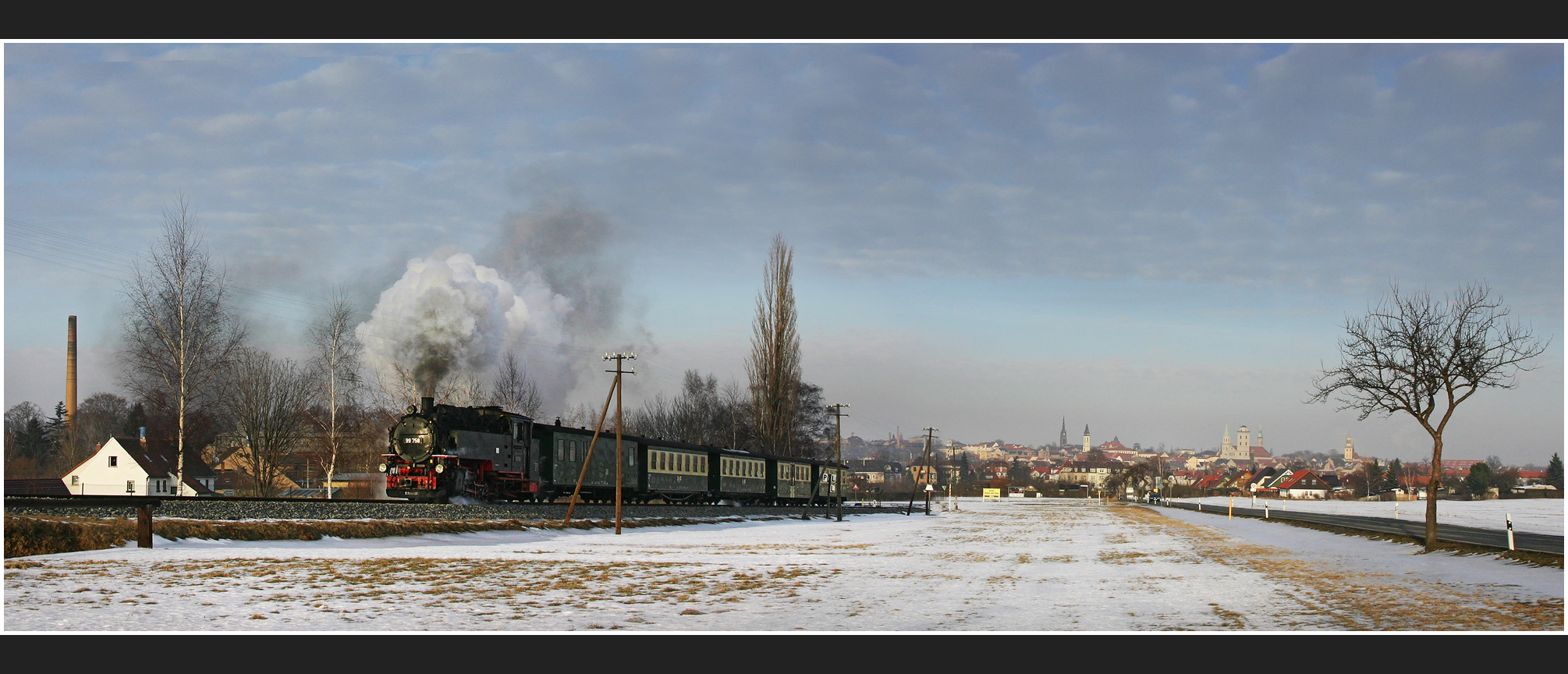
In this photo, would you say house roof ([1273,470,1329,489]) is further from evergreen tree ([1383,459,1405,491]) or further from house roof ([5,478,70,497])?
house roof ([5,478,70,497])

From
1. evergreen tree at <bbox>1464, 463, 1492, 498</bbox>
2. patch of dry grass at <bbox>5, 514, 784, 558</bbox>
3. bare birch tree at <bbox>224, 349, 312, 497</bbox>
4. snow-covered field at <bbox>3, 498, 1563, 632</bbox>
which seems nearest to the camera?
snow-covered field at <bbox>3, 498, 1563, 632</bbox>

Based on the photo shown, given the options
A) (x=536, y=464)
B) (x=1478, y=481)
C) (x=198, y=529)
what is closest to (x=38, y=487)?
(x=536, y=464)

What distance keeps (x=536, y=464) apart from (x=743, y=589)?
83.1 feet

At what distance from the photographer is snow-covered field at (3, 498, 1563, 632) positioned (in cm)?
1212

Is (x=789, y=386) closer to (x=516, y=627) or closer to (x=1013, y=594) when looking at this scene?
(x=1013, y=594)

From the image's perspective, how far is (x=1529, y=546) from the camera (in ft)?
90.8

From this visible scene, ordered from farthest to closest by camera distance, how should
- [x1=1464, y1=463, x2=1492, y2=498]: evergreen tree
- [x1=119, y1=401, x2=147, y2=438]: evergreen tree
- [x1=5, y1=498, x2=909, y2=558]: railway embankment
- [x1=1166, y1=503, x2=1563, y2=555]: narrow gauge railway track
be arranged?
[x1=1464, y1=463, x2=1492, y2=498]: evergreen tree → [x1=119, y1=401, x2=147, y2=438]: evergreen tree → [x1=1166, y1=503, x2=1563, y2=555]: narrow gauge railway track → [x1=5, y1=498, x2=909, y2=558]: railway embankment

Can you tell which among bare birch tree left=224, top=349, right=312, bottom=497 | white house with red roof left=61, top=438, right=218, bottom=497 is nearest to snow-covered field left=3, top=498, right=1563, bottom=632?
bare birch tree left=224, top=349, right=312, bottom=497

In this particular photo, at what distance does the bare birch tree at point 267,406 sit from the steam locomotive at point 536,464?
13.6 meters

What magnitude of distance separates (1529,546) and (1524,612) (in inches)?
694

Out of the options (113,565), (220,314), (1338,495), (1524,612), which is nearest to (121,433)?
(220,314)

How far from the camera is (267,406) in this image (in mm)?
56219

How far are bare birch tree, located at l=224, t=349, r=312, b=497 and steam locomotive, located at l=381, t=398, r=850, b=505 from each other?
13.6 metres

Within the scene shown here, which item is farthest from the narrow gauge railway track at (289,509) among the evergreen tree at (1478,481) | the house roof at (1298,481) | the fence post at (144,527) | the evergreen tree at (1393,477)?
the house roof at (1298,481)
